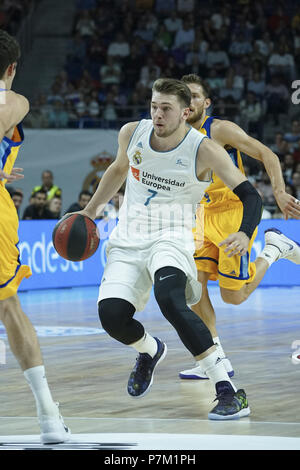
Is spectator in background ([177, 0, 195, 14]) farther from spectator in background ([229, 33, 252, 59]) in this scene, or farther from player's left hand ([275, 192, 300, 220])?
player's left hand ([275, 192, 300, 220])

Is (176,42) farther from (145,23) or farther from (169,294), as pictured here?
(169,294)

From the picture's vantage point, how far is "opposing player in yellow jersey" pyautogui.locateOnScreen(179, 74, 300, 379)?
666cm

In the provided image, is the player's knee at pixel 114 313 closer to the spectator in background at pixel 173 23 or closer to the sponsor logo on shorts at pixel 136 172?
the sponsor logo on shorts at pixel 136 172

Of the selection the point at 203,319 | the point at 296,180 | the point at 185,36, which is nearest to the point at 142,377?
the point at 203,319

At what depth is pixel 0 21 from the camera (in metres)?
21.4

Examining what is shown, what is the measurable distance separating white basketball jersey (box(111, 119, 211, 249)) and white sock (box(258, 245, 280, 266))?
2316mm

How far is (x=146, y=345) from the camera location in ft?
19.3

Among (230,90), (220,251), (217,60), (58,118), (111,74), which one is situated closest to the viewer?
(220,251)

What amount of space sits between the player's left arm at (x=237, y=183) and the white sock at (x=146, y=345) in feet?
3.50

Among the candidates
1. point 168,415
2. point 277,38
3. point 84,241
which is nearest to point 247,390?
point 168,415

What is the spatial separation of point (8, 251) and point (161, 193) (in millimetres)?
1314

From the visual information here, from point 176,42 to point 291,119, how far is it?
11.1ft

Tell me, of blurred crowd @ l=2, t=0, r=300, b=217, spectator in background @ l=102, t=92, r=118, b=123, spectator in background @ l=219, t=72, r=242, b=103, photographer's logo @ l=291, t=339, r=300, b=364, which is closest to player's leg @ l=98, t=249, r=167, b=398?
photographer's logo @ l=291, t=339, r=300, b=364

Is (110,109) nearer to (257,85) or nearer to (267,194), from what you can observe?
(257,85)
